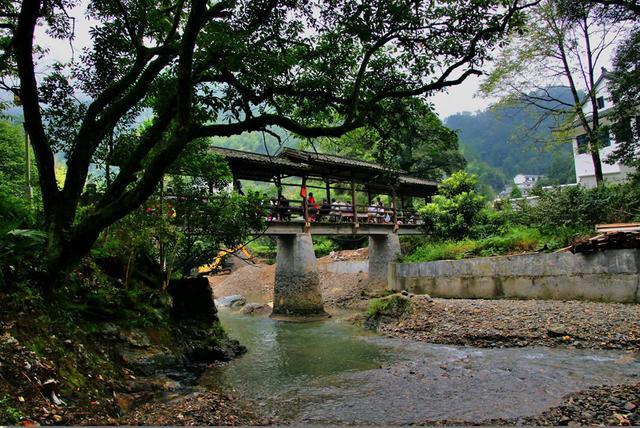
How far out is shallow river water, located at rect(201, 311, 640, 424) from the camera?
5.54 meters

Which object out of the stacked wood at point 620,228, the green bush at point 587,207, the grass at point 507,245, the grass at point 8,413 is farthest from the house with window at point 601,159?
the grass at point 8,413

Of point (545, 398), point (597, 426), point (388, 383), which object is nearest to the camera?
point (597, 426)

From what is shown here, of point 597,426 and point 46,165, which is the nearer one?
point 597,426

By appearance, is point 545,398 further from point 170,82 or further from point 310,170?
point 310,170

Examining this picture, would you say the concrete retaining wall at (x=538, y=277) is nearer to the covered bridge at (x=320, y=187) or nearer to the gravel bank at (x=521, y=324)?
the gravel bank at (x=521, y=324)

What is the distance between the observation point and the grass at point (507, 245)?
14.4m

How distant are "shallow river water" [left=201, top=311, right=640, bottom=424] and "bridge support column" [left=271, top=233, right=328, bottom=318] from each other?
7.03 metres

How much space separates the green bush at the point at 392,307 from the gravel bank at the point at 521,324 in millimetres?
235

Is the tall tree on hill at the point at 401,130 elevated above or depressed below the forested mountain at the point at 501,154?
below

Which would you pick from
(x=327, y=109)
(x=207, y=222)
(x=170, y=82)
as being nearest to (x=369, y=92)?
(x=327, y=109)

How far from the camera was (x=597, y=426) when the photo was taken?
4098 millimetres

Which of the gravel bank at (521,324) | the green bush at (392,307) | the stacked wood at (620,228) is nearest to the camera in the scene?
the gravel bank at (521,324)

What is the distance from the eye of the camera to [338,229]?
2042 cm

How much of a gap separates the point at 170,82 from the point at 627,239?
40.0 ft
